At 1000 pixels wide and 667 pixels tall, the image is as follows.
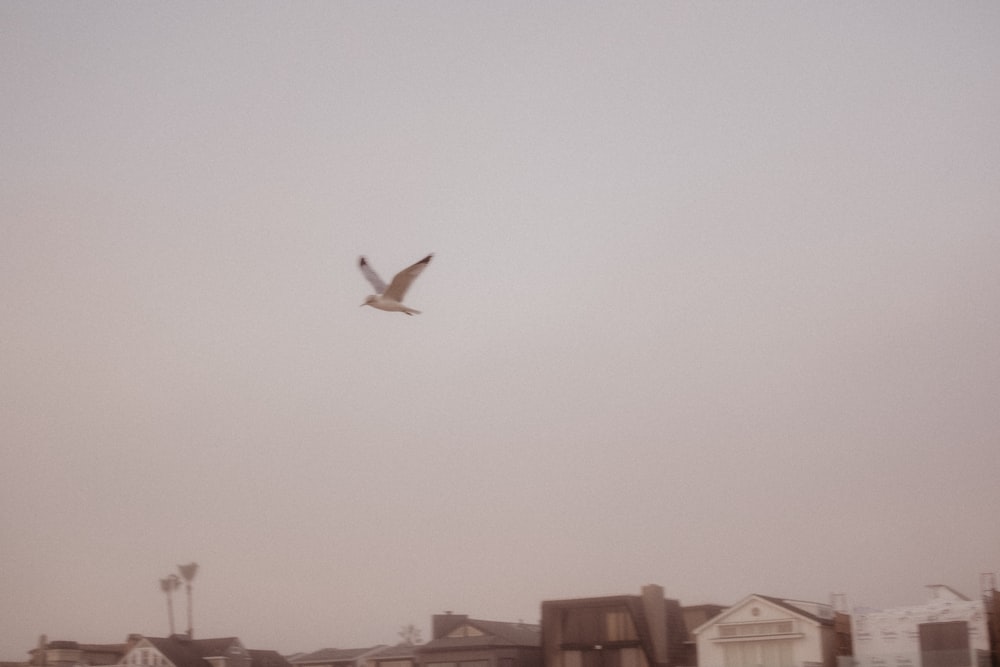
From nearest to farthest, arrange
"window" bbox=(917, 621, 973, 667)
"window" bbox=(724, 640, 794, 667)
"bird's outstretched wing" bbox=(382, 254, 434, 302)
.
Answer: "bird's outstretched wing" bbox=(382, 254, 434, 302)
"window" bbox=(917, 621, 973, 667)
"window" bbox=(724, 640, 794, 667)

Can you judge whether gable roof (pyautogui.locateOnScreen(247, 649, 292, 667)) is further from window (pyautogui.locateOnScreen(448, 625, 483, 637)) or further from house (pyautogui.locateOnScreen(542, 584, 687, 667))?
house (pyautogui.locateOnScreen(542, 584, 687, 667))

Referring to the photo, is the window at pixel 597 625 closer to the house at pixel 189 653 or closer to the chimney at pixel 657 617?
the chimney at pixel 657 617

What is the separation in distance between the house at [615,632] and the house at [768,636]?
366cm

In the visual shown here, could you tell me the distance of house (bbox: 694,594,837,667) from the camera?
173 feet

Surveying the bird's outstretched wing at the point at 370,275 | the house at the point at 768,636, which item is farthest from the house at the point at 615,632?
the bird's outstretched wing at the point at 370,275

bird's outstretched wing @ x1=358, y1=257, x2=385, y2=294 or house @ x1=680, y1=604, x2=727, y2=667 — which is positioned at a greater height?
bird's outstretched wing @ x1=358, y1=257, x2=385, y2=294

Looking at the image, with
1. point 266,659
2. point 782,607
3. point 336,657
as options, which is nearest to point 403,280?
point 782,607

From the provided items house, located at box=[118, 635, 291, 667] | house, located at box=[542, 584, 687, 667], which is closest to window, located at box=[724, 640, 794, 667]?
house, located at box=[542, 584, 687, 667]

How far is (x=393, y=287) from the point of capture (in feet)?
97.2

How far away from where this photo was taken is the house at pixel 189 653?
274 ft

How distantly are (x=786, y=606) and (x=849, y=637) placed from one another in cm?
314

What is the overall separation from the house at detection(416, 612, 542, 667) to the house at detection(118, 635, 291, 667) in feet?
82.0

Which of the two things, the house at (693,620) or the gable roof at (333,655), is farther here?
the gable roof at (333,655)

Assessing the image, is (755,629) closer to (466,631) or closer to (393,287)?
(466,631)
